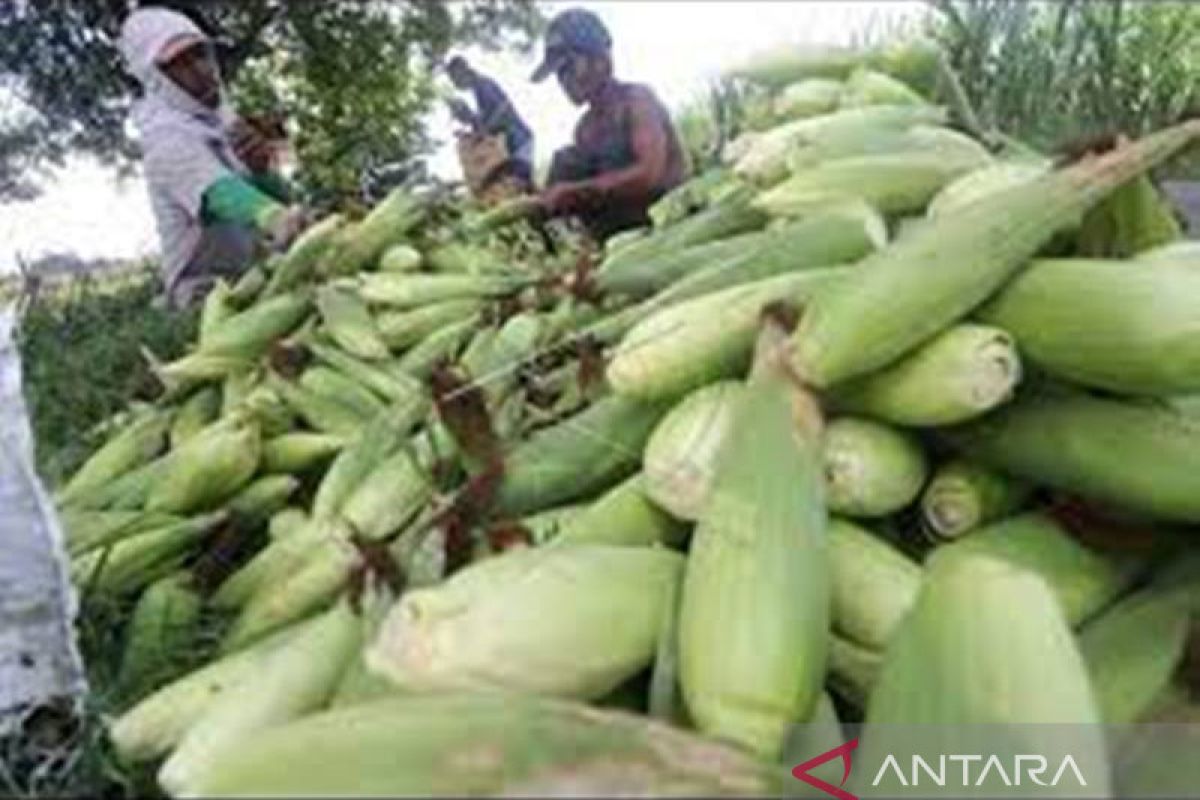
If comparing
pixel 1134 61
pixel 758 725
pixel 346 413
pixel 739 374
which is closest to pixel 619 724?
pixel 758 725

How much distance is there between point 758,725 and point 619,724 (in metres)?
0.17

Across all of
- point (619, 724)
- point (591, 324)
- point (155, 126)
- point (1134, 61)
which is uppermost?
point (619, 724)

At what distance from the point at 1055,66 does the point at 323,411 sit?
4.21m

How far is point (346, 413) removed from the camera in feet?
9.23

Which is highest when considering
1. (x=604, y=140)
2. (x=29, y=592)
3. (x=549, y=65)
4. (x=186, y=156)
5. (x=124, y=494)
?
(x=29, y=592)

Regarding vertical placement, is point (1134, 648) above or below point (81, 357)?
above

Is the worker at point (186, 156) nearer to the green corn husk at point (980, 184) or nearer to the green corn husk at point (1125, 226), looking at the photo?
the green corn husk at point (980, 184)

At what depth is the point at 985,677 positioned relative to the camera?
150 cm

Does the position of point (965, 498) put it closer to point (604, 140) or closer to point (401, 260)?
point (401, 260)

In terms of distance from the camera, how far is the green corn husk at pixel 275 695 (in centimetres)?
160

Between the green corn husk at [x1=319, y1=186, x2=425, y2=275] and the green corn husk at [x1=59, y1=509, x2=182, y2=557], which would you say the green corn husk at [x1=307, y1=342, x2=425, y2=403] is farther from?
the green corn husk at [x1=319, y1=186, x2=425, y2=275]

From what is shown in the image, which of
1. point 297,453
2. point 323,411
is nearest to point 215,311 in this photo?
point 323,411

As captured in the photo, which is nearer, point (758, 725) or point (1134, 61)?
point (758, 725)

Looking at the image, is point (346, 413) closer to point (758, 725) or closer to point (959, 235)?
point (959, 235)
